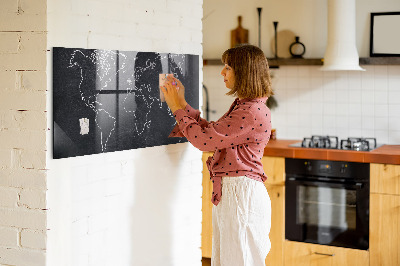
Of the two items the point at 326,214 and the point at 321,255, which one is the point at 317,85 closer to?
the point at 326,214

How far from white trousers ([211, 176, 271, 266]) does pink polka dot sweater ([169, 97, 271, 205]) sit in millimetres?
43

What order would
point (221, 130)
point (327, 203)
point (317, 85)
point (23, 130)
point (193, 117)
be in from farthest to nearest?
point (317, 85)
point (327, 203)
point (193, 117)
point (221, 130)
point (23, 130)

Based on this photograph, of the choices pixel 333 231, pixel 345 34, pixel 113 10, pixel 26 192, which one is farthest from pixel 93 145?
pixel 345 34

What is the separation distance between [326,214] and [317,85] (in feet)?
3.74

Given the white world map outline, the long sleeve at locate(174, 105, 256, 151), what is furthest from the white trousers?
the white world map outline

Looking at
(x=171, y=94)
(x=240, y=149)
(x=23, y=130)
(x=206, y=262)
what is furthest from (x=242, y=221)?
(x=206, y=262)

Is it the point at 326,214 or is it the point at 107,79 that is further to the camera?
the point at 326,214

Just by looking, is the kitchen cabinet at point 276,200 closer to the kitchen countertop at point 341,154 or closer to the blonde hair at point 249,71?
the kitchen countertop at point 341,154

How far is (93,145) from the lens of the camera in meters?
2.49

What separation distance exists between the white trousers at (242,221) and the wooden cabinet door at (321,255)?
162 cm

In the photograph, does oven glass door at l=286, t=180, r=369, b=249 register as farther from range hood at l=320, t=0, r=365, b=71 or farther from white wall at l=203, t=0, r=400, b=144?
range hood at l=320, t=0, r=365, b=71

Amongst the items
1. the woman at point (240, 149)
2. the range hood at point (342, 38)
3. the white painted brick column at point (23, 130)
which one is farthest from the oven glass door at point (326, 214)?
the white painted brick column at point (23, 130)

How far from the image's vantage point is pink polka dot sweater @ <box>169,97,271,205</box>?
265 cm

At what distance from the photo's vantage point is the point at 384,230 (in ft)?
13.4
